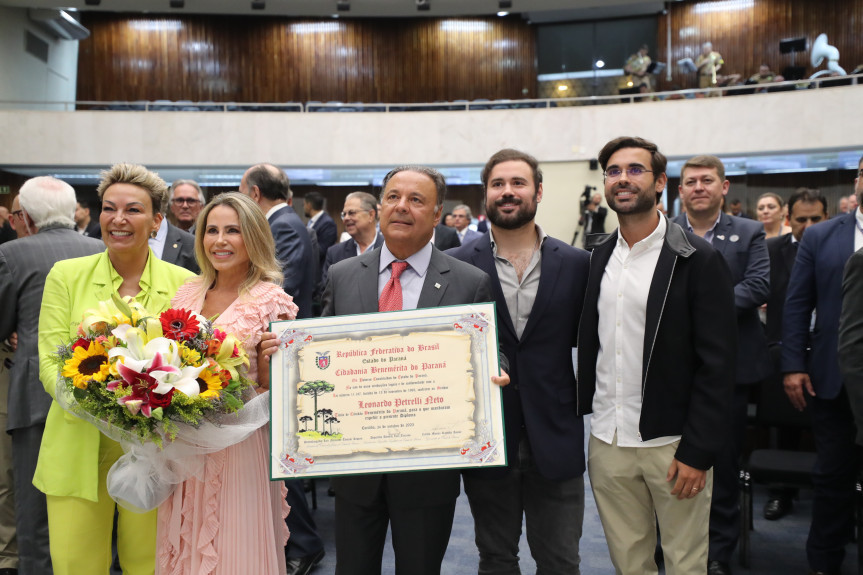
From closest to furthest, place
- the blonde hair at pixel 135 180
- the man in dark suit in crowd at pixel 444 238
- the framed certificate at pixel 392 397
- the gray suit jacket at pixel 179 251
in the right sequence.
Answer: the framed certificate at pixel 392 397 < the blonde hair at pixel 135 180 < the gray suit jacket at pixel 179 251 < the man in dark suit in crowd at pixel 444 238

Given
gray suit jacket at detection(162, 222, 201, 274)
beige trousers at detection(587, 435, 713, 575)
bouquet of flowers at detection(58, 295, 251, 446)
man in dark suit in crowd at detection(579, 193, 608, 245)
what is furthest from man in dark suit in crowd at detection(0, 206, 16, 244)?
man in dark suit in crowd at detection(579, 193, 608, 245)

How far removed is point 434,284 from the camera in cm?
217

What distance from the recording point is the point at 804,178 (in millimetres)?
16156

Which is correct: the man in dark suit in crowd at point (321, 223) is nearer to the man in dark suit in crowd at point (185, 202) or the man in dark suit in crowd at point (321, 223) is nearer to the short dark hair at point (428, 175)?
the man in dark suit in crowd at point (185, 202)

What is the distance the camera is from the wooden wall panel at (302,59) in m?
18.1

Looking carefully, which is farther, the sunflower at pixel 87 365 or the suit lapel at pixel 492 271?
the suit lapel at pixel 492 271

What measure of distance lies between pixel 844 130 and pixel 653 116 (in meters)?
3.50

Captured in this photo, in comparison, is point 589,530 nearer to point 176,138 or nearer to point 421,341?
point 421,341

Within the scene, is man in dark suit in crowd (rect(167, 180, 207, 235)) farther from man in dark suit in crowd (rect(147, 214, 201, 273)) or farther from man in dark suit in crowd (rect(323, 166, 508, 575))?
man in dark suit in crowd (rect(323, 166, 508, 575))

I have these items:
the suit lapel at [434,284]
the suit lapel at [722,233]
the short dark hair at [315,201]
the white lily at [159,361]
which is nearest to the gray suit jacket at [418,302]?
the suit lapel at [434,284]

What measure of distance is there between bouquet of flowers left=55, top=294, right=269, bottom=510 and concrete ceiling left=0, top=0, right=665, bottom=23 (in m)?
16.7

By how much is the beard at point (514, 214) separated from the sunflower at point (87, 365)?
1323 mm

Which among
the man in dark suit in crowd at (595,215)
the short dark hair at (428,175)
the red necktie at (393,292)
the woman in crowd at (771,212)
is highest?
the man in dark suit in crowd at (595,215)

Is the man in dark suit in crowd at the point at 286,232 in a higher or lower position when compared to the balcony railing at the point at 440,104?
lower
